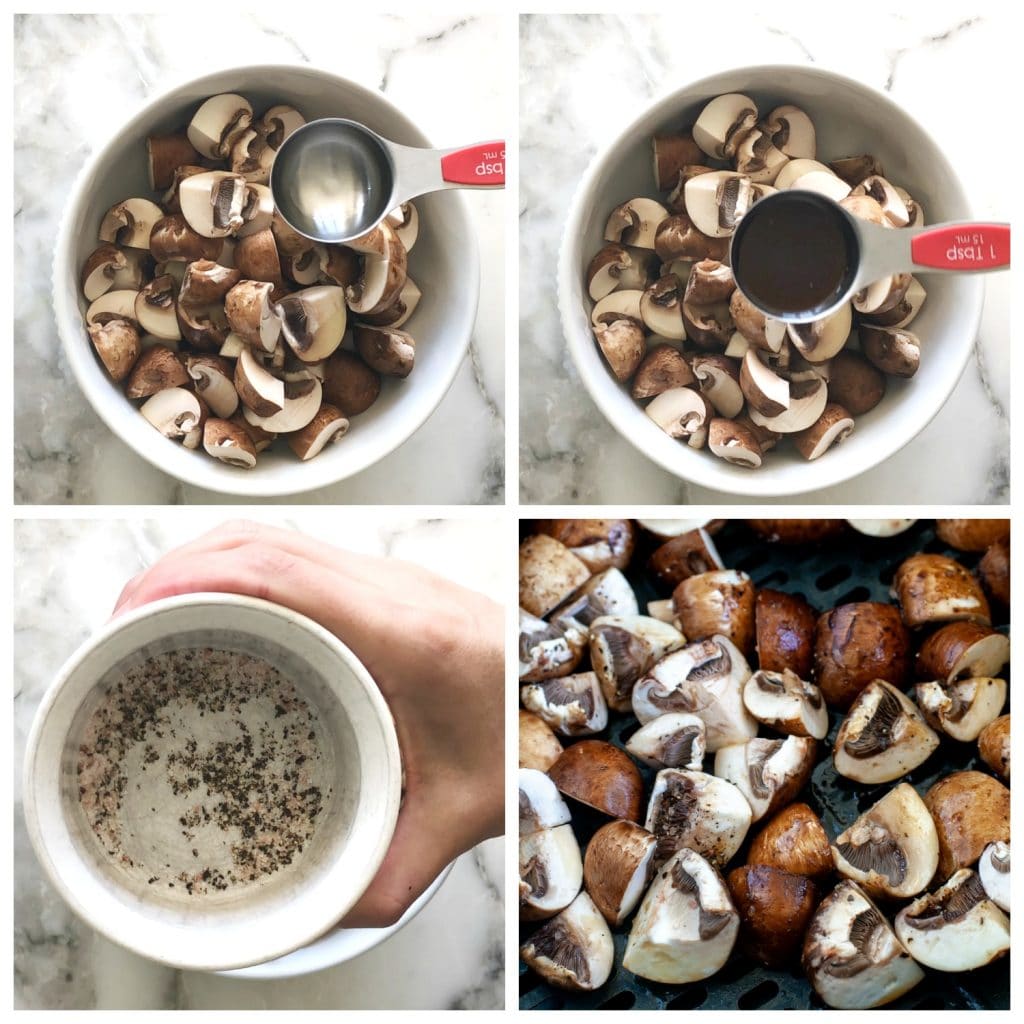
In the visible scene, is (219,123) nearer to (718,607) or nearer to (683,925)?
(718,607)

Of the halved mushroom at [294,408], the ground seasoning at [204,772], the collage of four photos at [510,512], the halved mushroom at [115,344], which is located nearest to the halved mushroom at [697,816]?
the collage of four photos at [510,512]

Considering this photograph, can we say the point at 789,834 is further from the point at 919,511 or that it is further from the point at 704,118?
the point at 704,118

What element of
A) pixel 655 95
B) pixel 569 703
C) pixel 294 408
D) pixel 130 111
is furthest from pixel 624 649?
pixel 130 111

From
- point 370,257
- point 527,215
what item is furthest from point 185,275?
point 527,215

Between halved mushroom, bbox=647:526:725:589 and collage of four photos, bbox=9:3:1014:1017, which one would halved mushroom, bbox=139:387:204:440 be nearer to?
collage of four photos, bbox=9:3:1014:1017

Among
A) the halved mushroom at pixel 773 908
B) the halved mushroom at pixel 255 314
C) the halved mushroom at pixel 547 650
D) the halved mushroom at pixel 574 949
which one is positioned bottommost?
the halved mushroom at pixel 574 949

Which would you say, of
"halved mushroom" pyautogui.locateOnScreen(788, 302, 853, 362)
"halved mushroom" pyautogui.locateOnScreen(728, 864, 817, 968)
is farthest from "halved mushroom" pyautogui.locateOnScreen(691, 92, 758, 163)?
"halved mushroom" pyautogui.locateOnScreen(728, 864, 817, 968)

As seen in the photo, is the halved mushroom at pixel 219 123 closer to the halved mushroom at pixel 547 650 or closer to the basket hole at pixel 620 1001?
the halved mushroom at pixel 547 650
